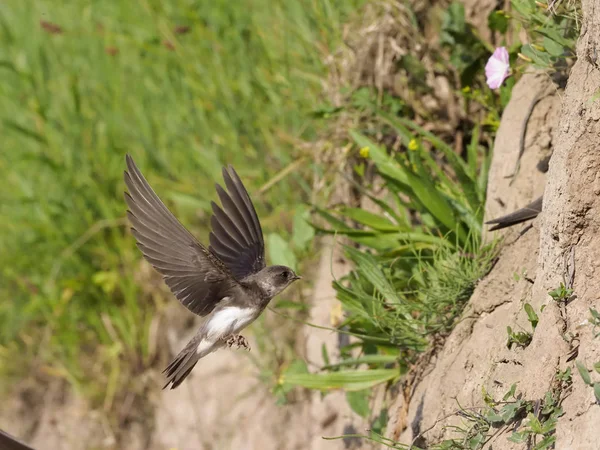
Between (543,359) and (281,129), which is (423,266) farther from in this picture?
(281,129)

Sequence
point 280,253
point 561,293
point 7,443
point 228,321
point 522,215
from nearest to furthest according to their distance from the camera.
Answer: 1. point 561,293
2. point 7,443
3. point 522,215
4. point 228,321
5. point 280,253

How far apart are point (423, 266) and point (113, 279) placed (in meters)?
2.66

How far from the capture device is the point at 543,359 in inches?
98.0

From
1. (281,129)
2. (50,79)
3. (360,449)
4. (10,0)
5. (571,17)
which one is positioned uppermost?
(10,0)

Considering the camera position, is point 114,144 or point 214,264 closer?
point 214,264

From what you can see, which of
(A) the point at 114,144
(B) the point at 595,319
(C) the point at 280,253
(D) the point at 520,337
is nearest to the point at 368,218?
(C) the point at 280,253

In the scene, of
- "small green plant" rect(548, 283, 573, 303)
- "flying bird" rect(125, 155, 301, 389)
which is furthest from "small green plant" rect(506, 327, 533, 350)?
"flying bird" rect(125, 155, 301, 389)

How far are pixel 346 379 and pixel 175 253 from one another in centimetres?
83

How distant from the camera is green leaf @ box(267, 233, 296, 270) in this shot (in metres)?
4.20

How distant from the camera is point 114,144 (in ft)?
18.6

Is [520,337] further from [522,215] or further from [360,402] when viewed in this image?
[360,402]

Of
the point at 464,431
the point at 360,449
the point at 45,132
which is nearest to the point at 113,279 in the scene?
the point at 45,132

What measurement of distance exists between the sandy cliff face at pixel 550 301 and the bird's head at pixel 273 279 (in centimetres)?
66

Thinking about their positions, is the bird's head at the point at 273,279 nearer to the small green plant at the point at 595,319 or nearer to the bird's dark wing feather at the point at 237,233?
the bird's dark wing feather at the point at 237,233
